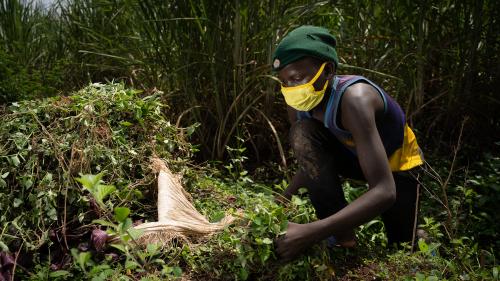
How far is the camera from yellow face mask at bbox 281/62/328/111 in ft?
6.54

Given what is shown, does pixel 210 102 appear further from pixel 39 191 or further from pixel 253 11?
pixel 39 191

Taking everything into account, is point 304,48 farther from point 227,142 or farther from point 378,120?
point 227,142

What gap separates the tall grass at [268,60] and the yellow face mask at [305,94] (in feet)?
3.30

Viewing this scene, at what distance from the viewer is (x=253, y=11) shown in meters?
3.21

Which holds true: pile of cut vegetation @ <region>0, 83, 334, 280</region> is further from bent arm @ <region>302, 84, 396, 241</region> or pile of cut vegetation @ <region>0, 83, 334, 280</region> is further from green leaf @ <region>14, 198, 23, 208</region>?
bent arm @ <region>302, 84, 396, 241</region>

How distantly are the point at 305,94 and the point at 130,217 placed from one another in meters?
0.86

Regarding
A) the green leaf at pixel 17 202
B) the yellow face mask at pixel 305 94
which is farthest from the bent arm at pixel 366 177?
the green leaf at pixel 17 202

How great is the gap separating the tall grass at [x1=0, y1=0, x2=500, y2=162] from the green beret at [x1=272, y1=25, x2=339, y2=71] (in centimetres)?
102

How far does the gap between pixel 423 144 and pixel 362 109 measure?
1.82 metres

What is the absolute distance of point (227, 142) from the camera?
331cm

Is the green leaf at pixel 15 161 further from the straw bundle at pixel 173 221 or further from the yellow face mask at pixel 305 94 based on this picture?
the yellow face mask at pixel 305 94

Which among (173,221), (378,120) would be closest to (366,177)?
(378,120)

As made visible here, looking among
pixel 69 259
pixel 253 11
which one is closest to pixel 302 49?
pixel 69 259

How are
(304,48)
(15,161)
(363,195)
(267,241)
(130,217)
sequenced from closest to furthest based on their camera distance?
(267,241)
(363,195)
(304,48)
(15,161)
(130,217)
